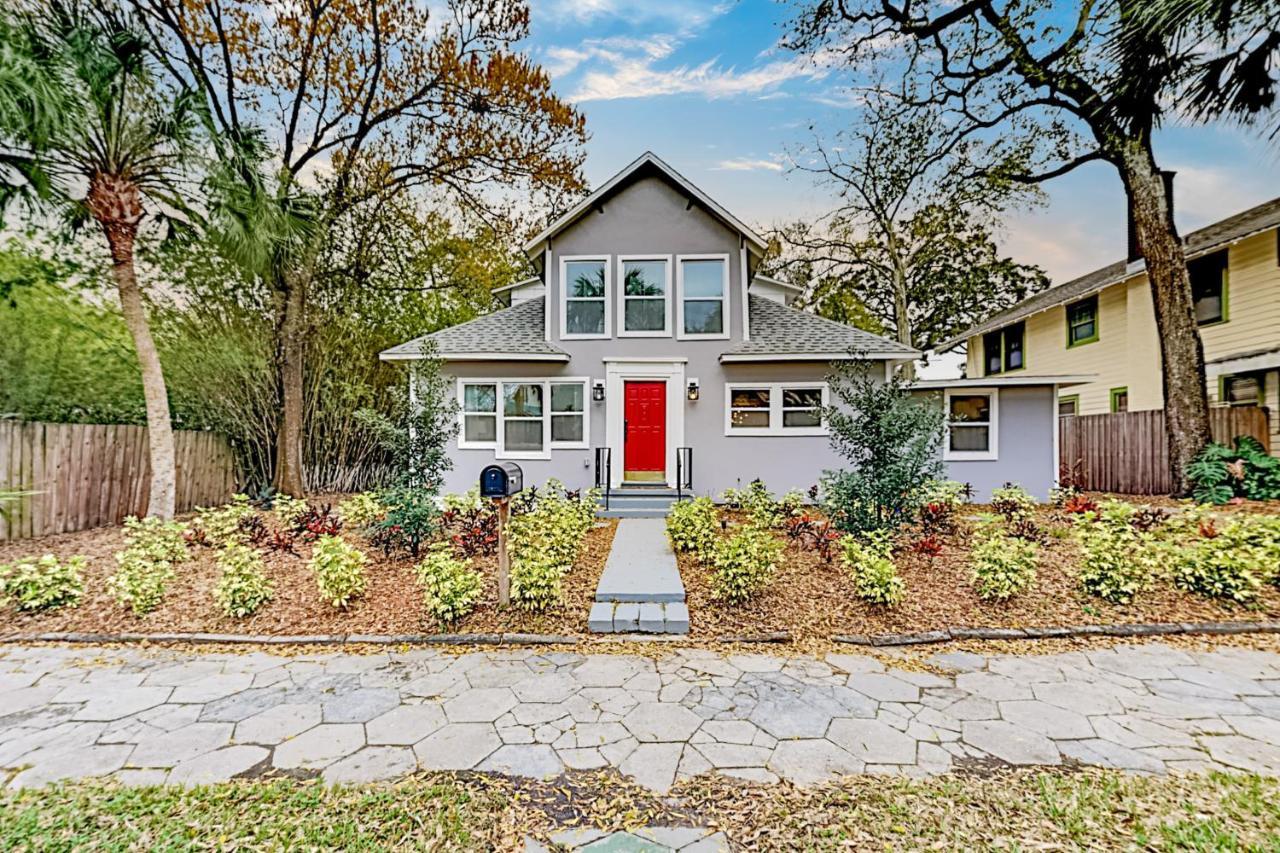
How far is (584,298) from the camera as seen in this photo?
999 centimetres

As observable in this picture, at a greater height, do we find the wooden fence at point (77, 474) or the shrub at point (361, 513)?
the wooden fence at point (77, 474)

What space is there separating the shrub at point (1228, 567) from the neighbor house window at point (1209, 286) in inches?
358

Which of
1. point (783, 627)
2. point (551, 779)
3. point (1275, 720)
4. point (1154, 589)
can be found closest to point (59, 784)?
point (551, 779)

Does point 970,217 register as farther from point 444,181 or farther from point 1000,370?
point 444,181

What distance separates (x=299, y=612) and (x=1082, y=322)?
711 inches

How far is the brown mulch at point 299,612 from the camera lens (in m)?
4.21

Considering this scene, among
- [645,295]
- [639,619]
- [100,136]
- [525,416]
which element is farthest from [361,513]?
[645,295]

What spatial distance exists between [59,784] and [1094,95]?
14303mm

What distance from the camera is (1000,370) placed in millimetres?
17000

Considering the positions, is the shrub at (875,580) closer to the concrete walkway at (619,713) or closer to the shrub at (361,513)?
the concrete walkway at (619,713)

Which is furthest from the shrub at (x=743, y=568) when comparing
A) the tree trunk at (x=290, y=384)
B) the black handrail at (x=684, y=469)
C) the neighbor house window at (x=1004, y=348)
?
the neighbor house window at (x=1004, y=348)

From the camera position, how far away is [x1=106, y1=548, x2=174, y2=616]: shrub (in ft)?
14.3

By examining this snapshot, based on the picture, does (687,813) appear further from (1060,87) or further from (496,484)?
(1060,87)

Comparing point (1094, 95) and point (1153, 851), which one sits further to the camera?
point (1094, 95)
